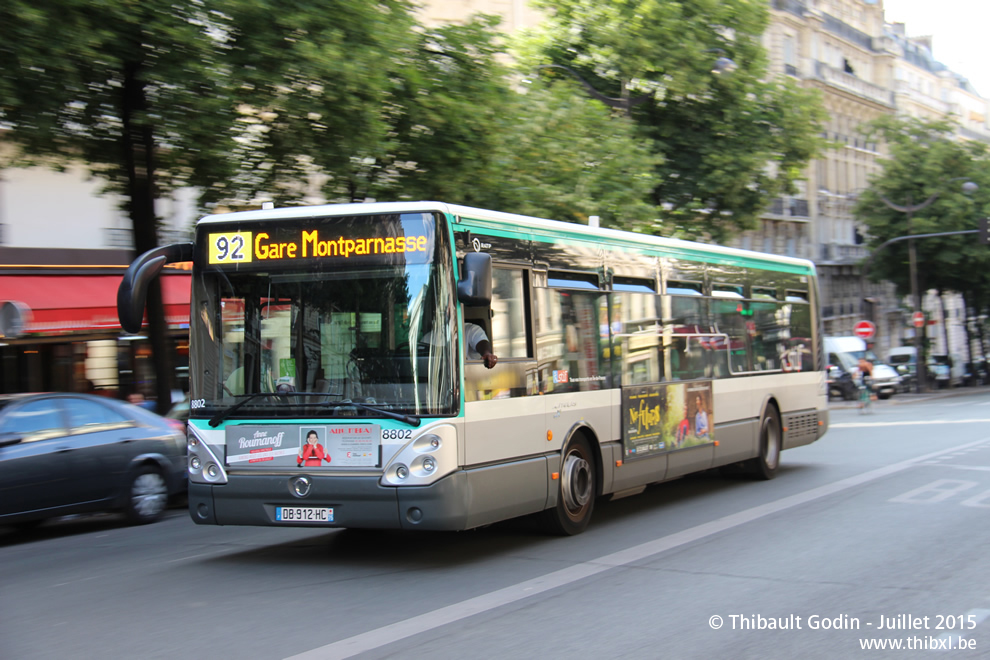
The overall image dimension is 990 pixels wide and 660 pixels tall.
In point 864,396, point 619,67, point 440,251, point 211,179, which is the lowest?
point 864,396

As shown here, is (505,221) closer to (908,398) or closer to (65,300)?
(65,300)

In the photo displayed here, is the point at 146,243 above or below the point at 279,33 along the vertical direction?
below

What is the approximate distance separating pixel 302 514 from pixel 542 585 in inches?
73.3

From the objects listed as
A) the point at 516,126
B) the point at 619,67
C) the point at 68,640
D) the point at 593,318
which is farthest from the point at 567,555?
the point at 619,67

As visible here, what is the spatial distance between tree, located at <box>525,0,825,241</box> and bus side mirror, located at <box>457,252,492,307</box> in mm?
21674

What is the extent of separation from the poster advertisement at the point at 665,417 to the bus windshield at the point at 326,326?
3053 millimetres

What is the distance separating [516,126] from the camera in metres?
18.6

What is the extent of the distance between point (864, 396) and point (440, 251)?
86.6 feet

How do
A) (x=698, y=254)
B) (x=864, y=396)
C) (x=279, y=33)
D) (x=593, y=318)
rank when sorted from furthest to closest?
(x=864, y=396) → (x=279, y=33) → (x=698, y=254) → (x=593, y=318)

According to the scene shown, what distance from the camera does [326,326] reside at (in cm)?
811

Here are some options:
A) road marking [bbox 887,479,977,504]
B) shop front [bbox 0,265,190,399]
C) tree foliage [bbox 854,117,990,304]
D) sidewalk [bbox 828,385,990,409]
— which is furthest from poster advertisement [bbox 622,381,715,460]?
tree foliage [bbox 854,117,990,304]

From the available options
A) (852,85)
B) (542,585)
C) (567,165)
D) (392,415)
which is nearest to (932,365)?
(852,85)

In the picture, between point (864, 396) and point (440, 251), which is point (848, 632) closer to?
point (440, 251)

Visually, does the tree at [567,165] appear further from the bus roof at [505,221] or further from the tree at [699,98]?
the bus roof at [505,221]
